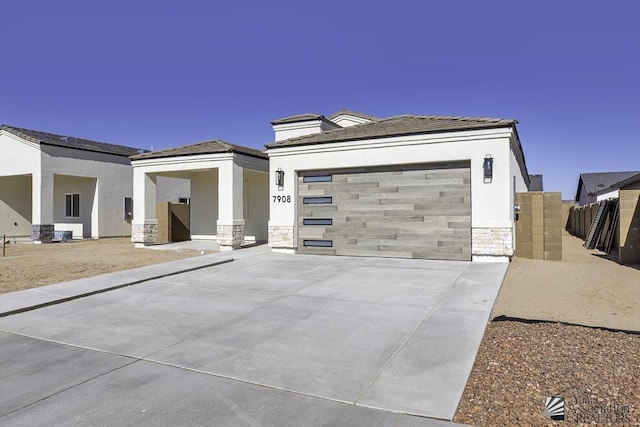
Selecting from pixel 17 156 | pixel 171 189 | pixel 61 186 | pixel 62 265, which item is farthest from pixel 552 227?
pixel 61 186

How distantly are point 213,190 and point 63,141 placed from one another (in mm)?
10281

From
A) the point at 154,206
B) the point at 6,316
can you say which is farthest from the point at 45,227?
the point at 6,316

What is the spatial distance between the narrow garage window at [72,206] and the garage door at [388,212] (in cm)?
1643

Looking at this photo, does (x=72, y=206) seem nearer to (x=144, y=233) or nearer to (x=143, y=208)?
(x=143, y=208)

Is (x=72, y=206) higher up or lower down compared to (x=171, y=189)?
lower down

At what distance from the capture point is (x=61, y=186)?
2341 cm

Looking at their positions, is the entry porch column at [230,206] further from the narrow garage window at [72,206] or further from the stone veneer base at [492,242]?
the narrow garage window at [72,206]

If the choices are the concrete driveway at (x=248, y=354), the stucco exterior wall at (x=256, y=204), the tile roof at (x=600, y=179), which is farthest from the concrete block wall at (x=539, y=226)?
the tile roof at (x=600, y=179)

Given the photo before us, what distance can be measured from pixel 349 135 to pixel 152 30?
7.55m

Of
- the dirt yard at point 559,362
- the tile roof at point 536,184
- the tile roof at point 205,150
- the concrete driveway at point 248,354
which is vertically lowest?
the concrete driveway at point 248,354

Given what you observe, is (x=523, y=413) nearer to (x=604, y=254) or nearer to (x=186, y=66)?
(x=604, y=254)

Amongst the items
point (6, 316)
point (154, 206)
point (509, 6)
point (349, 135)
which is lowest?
point (6, 316)

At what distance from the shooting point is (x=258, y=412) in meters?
3.26

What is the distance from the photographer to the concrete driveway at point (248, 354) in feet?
10.9
